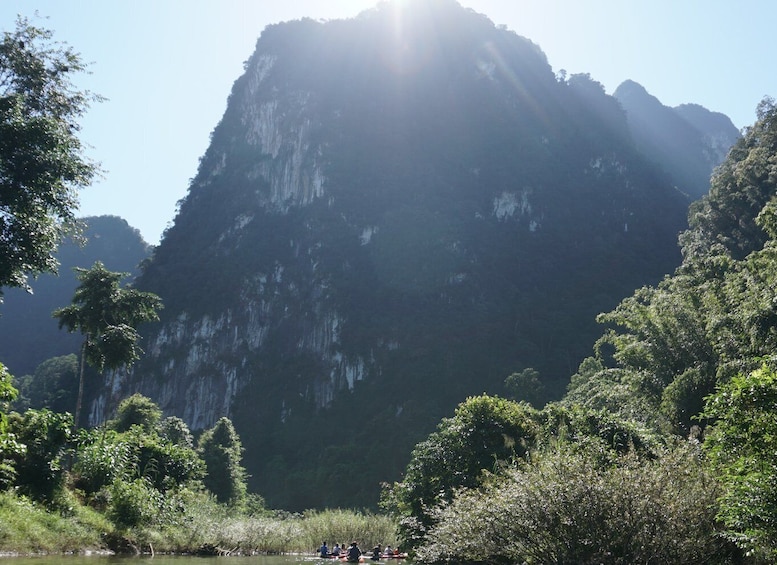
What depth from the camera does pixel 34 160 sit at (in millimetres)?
19438

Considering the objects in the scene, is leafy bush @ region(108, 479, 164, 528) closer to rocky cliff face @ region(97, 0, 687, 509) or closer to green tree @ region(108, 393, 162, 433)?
green tree @ region(108, 393, 162, 433)

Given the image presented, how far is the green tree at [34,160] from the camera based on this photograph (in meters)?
18.6

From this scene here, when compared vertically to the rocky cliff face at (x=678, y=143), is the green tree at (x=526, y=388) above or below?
below

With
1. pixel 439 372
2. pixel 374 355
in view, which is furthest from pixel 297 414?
pixel 439 372

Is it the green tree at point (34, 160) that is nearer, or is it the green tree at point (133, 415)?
the green tree at point (34, 160)

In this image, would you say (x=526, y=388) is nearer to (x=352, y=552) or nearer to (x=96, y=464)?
(x=352, y=552)

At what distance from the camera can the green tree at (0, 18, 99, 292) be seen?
18.6m

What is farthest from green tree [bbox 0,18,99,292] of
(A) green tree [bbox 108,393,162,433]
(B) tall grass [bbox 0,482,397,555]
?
(A) green tree [bbox 108,393,162,433]

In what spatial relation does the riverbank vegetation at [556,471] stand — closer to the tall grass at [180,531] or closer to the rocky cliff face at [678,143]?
the tall grass at [180,531]

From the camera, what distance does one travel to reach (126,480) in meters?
21.6

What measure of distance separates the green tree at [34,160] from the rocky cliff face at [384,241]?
54.3 meters

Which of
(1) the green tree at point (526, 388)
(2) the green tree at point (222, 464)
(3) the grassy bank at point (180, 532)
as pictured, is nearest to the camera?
(3) the grassy bank at point (180, 532)

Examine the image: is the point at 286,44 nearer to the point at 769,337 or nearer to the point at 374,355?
the point at 374,355

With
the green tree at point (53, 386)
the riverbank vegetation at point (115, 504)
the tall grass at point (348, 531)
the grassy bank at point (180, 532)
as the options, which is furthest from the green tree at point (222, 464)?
the green tree at point (53, 386)
